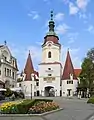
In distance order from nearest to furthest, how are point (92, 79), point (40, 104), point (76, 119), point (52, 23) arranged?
point (76, 119) → point (40, 104) → point (92, 79) → point (52, 23)

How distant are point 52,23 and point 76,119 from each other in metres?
88.9

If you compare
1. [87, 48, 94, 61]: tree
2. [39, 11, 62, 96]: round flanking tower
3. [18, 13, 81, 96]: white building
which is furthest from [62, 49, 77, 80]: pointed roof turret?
[87, 48, 94, 61]: tree

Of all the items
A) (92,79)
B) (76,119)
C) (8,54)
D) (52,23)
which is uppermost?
(52,23)

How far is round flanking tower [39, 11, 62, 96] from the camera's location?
9588cm

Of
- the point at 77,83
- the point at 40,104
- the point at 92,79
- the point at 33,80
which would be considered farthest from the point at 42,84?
the point at 40,104

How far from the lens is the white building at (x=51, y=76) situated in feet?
312

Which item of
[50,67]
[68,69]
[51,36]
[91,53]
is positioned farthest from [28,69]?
[91,53]

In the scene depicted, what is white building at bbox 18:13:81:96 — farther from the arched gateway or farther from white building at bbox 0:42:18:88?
white building at bbox 0:42:18:88

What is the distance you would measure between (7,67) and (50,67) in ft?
62.6

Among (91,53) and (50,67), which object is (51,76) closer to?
(50,67)

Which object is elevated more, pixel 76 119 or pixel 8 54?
pixel 8 54

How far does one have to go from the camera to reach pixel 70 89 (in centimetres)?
9450

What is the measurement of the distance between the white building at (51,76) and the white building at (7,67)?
33.0 feet

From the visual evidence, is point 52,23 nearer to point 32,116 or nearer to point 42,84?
point 42,84
